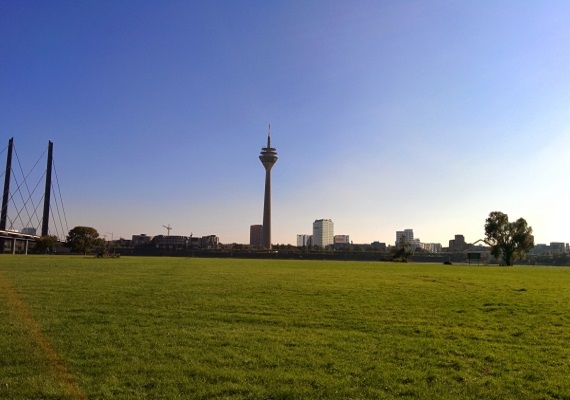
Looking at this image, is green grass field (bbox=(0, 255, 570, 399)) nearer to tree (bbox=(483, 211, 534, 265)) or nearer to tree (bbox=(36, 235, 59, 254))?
tree (bbox=(483, 211, 534, 265))

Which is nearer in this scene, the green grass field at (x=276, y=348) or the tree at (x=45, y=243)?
the green grass field at (x=276, y=348)

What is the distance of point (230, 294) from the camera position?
22.5 meters

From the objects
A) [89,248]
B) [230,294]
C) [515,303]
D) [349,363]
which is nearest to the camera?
[349,363]

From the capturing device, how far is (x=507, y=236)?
114688 millimetres

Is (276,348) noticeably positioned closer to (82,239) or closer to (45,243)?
(82,239)

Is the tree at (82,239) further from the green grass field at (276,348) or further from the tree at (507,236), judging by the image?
the green grass field at (276,348)

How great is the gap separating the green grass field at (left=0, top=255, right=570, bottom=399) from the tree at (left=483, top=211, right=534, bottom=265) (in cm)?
10176

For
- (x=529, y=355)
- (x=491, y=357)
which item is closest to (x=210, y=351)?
(x=491, y=357)

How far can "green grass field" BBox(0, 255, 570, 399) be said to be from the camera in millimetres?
8828

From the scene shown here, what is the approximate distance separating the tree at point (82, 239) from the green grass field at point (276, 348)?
345 ft

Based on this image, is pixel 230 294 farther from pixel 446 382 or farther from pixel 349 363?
pixel 446 382

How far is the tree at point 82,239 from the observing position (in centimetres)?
11862

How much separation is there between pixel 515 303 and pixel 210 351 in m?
15.5

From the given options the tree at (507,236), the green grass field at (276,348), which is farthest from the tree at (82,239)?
the green grass field at (276,348)
